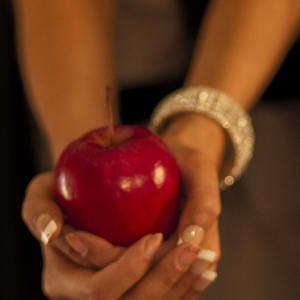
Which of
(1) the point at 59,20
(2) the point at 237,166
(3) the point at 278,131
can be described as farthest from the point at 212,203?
(1) the point at 59,20

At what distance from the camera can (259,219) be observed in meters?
0.75

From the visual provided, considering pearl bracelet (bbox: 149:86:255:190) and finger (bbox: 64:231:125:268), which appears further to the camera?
pearl bracelet (bbox: 149:86:255:190)

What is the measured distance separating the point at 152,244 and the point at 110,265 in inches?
2.7

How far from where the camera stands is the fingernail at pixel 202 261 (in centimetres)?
55

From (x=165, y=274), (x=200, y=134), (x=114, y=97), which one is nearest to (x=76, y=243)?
(x=165, y=274)

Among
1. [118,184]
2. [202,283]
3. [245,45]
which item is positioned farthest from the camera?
[245,45]

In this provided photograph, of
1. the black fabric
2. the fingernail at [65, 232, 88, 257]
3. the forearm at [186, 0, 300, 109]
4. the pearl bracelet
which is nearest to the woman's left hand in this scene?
the fingernail at [65, 232, 88, 257]

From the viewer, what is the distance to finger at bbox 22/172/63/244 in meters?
0.53

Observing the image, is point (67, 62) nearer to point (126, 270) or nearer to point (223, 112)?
point (223, 112)

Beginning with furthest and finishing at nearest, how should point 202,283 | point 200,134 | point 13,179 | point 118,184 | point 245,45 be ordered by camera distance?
1. point 13,179
2. point 245,45
3. point 200,134
4. point 202,283
5. point 118,184

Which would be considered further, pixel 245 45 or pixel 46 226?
pixel 245 45

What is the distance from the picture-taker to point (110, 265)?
0.53 meters

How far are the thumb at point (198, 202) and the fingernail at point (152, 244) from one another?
0.12ft

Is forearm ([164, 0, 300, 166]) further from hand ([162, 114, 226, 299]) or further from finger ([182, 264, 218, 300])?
finger ([182, 264, 218, 300])
